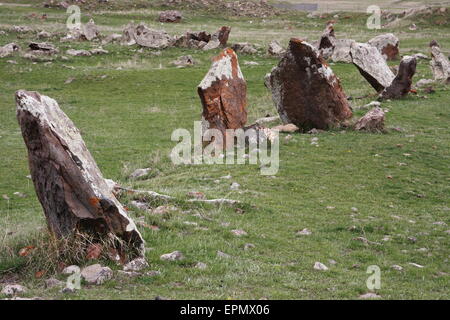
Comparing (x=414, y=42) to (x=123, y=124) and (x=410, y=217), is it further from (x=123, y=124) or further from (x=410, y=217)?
(x=410, y=217)

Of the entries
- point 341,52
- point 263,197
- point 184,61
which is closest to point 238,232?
point 263,197

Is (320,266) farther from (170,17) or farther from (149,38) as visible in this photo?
(170,17)

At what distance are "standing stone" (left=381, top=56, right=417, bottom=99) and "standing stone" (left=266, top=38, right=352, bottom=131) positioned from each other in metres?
5.43

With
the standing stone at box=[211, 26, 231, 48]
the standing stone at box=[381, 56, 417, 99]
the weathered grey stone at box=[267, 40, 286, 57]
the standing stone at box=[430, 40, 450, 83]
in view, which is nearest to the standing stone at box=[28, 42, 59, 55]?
the standing stone at box=[211, 26, 231, 48]

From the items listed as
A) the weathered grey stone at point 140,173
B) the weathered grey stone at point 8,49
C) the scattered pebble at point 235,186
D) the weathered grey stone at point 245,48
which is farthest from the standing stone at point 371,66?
the weathered grey stone at point 8,49

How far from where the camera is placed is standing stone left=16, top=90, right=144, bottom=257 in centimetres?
928

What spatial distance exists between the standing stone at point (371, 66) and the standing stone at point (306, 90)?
627 cm

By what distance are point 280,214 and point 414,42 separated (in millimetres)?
38743

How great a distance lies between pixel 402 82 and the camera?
86.5 feet

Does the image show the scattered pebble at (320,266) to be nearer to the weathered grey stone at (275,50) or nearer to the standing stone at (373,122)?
the standing stone at (373,122)

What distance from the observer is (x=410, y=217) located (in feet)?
43.3

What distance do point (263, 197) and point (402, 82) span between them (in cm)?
1458

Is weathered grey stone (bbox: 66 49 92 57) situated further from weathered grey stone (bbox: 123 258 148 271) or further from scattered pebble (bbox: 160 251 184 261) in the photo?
weathered grey stone (bbox: 123 258 148 271)
